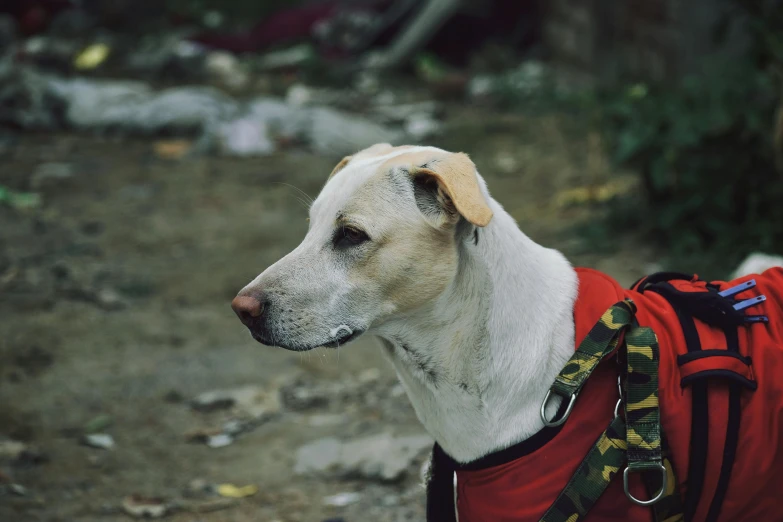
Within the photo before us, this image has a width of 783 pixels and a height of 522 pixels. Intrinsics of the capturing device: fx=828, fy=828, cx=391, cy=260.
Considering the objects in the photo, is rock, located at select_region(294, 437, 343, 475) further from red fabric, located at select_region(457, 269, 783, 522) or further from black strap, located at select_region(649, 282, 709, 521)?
black strap, located at select_region(649, 282, 709, 521)

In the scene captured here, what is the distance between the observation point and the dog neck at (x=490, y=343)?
2.15 metres

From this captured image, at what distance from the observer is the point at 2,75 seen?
8.43 meters

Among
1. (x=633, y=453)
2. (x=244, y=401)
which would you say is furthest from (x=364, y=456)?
(x=633, y=453)

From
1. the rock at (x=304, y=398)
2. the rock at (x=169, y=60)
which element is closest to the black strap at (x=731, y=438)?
the rock at (x=304, y=398)

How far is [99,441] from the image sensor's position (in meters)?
3.68

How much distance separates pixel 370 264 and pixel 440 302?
0.71ft

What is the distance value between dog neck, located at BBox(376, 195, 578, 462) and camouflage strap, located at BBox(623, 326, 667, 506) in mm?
196

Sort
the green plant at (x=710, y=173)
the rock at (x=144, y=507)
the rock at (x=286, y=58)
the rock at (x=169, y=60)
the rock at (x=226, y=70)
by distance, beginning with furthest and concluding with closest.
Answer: the rock at (x=286, y=58) < the rock at (x=169, y=60) < the rock at (x=226, y=70) < the green plant at (x=710, y=173) < the rock at (x=144, y=507)

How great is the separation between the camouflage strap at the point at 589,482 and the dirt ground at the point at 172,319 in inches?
47.6

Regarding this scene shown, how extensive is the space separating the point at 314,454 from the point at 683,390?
1.92 m

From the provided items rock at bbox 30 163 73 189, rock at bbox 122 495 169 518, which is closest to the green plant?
rock at bbox 122 495 169 518

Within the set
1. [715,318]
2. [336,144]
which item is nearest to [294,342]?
[715,318]

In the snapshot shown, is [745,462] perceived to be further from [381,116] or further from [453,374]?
[381,116]

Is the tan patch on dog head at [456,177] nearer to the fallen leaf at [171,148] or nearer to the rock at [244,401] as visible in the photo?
the rock at [244,401]
